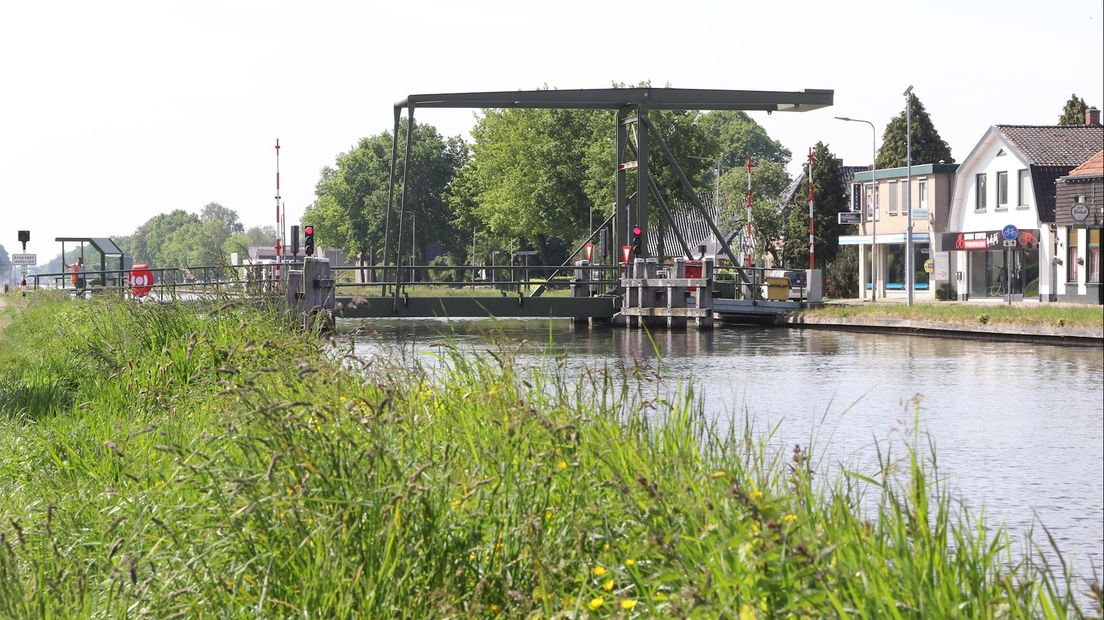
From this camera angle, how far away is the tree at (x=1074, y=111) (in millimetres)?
51816

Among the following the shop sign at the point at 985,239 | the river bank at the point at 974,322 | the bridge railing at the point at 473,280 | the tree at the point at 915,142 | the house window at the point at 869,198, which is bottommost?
the river bank at the point at 974,322

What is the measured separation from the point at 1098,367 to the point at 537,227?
3697 cm

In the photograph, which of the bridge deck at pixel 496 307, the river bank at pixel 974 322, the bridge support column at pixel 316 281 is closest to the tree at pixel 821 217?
the river bank at pixel 974 322

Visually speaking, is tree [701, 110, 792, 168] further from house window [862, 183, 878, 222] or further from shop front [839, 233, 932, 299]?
shop front [839, 233, 932, 299]

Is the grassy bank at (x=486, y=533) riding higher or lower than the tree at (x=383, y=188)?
lower

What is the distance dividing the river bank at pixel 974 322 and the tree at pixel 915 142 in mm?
25705

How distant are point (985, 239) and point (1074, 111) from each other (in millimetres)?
13298

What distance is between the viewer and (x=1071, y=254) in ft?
125

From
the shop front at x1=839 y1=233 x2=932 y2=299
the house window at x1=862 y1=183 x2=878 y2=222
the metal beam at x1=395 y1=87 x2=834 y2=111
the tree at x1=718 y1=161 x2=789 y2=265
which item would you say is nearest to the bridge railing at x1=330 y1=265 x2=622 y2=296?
the metal beam at x1=395 y1=87 x2=834 y2=111

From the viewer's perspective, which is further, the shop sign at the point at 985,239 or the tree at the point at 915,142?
the tree at the point at 915,142

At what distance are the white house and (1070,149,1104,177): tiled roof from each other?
2.32m

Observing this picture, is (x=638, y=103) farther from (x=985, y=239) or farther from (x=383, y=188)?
(x=383, y=188)

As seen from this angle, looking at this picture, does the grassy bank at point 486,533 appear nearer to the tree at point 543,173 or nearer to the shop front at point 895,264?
the shop front at point 895,264

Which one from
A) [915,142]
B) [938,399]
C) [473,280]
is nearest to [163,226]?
[915,142]
